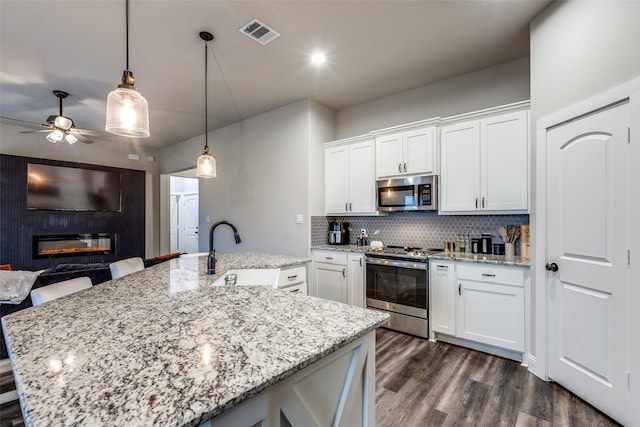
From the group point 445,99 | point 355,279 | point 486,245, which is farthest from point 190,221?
point 486,245

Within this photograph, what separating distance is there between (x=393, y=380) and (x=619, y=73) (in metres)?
2.54

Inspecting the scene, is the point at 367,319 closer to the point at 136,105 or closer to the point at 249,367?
the point at 249,367

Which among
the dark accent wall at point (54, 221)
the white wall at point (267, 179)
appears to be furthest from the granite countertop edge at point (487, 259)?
the dark accent wall at point (54, 221)

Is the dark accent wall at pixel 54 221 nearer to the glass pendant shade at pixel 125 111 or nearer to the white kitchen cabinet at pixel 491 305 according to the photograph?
the glass pendant shade at pixel 125 111

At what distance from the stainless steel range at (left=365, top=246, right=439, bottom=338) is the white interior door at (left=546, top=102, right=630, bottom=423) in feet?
3.50

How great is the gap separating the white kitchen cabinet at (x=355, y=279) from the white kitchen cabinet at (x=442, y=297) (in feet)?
2.65

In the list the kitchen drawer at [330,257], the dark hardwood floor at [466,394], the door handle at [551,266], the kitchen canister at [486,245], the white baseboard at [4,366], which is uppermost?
the kitchen canister at [486,245]

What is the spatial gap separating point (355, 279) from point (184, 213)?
721cm

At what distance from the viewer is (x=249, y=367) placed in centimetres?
80

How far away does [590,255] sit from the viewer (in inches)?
76.2

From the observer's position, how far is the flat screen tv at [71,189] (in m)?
4.93

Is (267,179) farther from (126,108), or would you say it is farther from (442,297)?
(442,297)

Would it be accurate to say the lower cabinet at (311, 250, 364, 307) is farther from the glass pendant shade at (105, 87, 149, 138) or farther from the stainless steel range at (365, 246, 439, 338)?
the glass pendant shade at (105, 87, 149, 138)

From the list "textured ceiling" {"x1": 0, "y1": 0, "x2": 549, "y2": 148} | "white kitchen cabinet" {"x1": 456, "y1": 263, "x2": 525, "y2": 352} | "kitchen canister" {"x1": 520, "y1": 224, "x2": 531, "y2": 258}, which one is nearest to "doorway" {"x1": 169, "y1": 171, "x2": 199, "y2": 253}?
"textured ceiling" {"x1": 0, "y1": 0, "x2": 549, "y2": 148}
